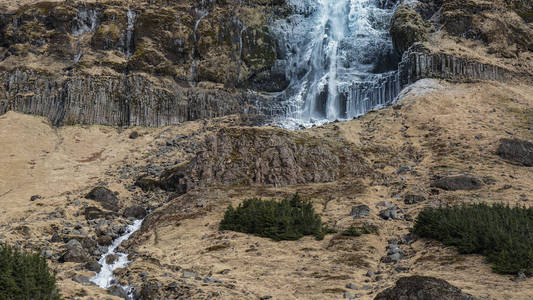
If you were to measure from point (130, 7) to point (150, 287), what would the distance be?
5762 centimetres

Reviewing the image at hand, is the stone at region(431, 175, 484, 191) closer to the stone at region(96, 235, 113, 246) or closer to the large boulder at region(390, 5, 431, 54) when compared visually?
the stone at region(96, 235, 113, 246)

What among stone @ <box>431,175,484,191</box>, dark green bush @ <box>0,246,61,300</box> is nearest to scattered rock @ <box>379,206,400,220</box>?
stone @ <box>431,175,484,191</box>

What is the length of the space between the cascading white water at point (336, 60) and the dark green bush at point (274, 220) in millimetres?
29018

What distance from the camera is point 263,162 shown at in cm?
3472

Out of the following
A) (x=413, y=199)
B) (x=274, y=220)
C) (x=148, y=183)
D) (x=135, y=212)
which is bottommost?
(x=135, y=212)

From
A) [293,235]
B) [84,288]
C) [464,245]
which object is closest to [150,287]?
[84,288]

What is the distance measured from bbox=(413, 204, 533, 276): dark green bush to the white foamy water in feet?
50.8

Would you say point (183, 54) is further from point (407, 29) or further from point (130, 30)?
point (407, 29)

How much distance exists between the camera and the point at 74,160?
153ft

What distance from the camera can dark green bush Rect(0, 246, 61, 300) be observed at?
44.2 ft

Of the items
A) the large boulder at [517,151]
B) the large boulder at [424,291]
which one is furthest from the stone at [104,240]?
the large boulder at [517,151]

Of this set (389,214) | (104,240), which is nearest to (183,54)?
(104,240)

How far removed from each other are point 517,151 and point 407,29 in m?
26.0

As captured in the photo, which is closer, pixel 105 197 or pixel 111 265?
pixel 111 265
